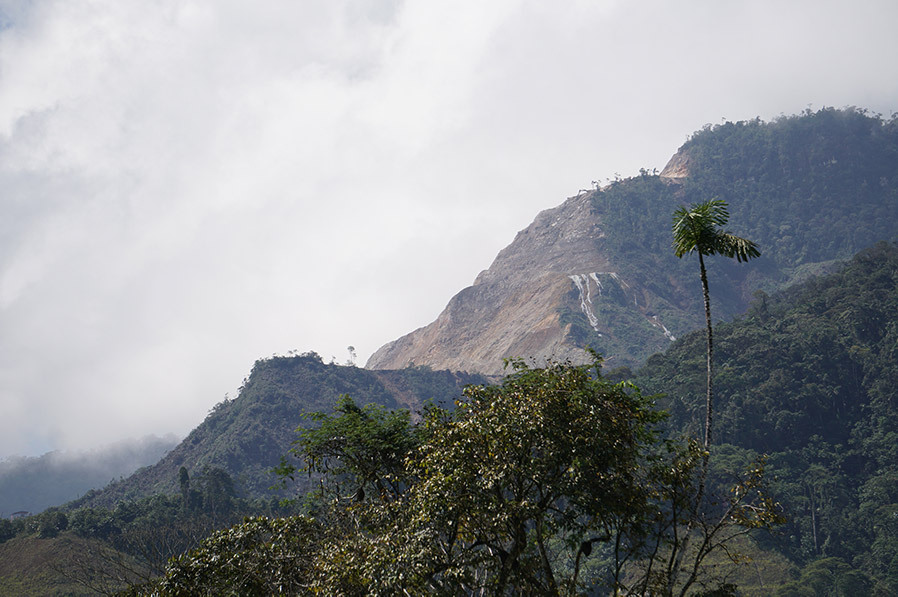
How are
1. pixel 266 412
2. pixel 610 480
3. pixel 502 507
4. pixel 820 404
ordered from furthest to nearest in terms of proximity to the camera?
1. pixel 266 412
2. pixel 820 404
3. pixel 610 480
4. pixel 502 507

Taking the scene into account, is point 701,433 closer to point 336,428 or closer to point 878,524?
point 878,524

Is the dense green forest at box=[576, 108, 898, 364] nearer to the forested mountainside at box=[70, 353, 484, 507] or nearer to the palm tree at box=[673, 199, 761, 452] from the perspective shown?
the forested mountainside at box=[70, 353, 484, 507]

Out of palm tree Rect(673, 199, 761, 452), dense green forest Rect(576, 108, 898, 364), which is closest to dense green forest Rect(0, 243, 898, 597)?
palm tree Rect(673, 199, 761, 452)

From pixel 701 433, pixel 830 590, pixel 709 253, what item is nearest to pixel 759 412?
pixel 701 433

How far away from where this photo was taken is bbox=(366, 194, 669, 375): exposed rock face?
486ft

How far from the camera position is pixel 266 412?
129625 mm

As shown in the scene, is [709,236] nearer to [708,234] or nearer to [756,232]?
[708,234]

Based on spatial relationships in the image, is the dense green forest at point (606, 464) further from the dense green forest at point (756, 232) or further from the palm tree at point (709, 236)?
the palm tree at point (709, 236)

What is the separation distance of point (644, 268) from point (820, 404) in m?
104

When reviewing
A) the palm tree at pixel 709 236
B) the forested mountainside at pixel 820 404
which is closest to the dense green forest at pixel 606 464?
the forested mountainside at pixel 820 404

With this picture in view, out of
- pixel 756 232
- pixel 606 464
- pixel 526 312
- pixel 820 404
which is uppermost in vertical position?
pixel 526 312

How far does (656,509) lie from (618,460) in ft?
4.73

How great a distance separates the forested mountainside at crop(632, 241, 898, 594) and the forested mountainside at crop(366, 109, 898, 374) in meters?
50.6

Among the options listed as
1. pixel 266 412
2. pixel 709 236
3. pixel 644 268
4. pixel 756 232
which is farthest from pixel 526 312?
pixel 709 236
